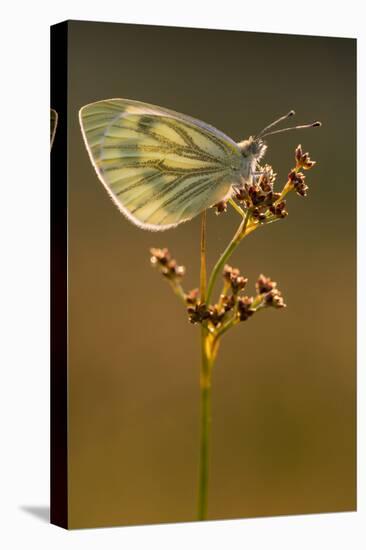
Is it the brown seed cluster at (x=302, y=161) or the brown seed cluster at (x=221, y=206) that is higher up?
the brown seed cluster at (x=302, y=161)

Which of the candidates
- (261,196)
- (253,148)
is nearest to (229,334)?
(261,196)

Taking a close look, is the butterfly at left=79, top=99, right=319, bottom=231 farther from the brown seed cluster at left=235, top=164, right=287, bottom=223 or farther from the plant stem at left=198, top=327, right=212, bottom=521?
the plant stem at left=198, top=327, right=212, bottom=521

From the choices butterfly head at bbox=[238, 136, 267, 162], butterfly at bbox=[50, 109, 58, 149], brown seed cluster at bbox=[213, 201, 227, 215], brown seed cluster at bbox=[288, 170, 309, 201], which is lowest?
brown seed cluster at bbox=[213, 201, 227, 215]

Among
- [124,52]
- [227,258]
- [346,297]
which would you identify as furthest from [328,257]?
[124,52]

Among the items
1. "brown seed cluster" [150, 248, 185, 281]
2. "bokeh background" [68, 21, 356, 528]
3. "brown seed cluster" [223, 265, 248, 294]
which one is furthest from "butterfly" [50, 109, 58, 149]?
"brown seed cluster" [223, 265, 248, 294]

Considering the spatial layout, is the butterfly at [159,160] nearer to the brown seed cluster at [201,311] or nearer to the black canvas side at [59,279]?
the black canvas side at [59,279]

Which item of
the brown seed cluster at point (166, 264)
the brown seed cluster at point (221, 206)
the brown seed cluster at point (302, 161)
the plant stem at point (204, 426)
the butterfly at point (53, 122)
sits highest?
the butterfly at point (53, 122)

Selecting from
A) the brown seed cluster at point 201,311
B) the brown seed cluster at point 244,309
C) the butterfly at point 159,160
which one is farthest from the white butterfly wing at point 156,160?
the brown seed cluster at point 244,309
